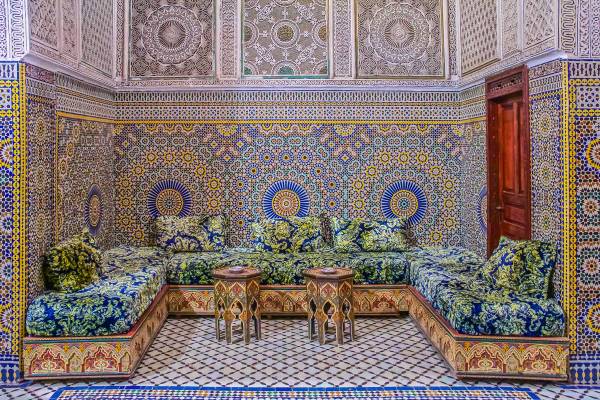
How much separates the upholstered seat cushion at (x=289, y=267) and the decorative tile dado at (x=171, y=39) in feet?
8.51

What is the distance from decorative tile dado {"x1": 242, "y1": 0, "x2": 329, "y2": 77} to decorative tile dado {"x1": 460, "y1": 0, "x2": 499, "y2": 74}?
179 cm

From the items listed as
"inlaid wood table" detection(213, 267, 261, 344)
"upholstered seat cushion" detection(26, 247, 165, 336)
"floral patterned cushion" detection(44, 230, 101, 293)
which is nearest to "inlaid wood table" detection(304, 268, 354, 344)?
"inlaid wood table" detection(213, 267, 261, 344)

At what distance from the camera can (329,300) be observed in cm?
599

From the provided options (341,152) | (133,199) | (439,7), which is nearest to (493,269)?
(341,152)

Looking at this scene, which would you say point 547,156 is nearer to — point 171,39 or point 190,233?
point 190,233

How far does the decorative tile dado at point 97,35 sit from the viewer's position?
6703 mm

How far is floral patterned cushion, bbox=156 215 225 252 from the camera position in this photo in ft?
24.8

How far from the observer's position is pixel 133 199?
26.2ft

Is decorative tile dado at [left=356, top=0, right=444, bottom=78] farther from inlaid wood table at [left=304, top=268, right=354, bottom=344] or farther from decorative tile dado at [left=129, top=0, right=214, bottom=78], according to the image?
inlaid wood table at [left=304, top=268, right=354, bottom=344]

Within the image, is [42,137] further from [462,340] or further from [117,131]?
[462,340]

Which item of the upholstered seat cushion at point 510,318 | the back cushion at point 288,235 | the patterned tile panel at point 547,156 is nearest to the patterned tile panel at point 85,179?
the back cushion at point 288,235

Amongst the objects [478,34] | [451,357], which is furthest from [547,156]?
[478,34]

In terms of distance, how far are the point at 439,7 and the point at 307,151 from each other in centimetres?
262

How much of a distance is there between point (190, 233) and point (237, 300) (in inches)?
72.6
